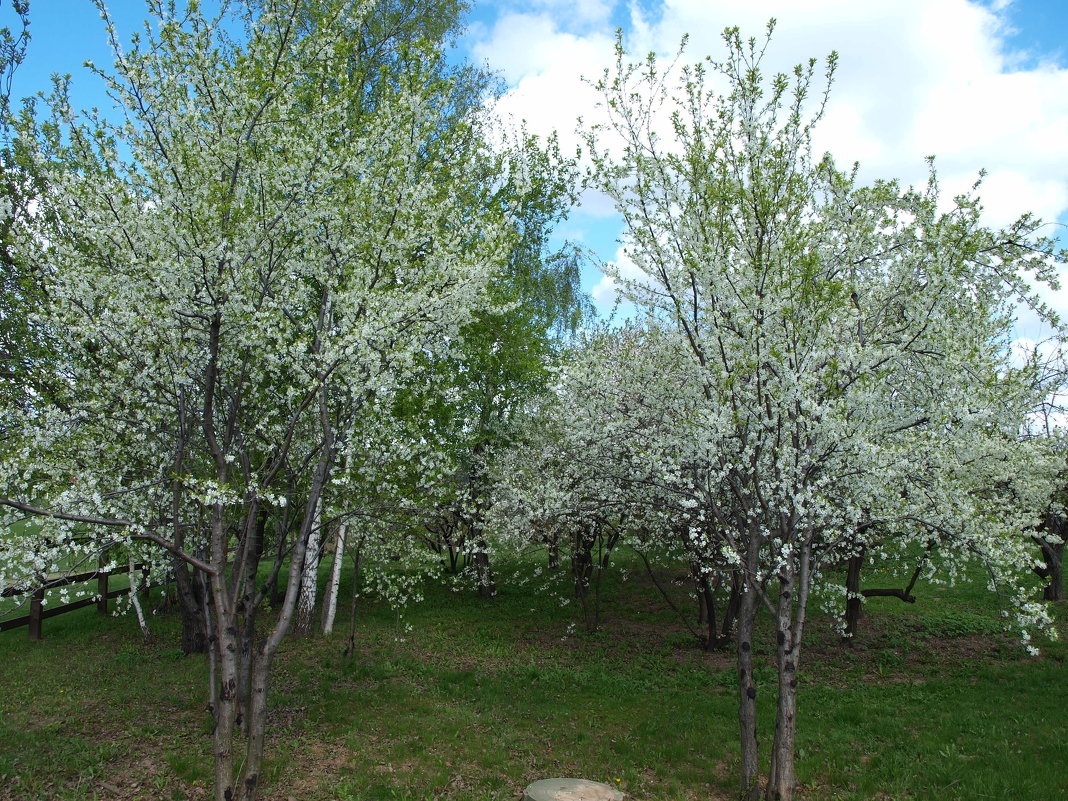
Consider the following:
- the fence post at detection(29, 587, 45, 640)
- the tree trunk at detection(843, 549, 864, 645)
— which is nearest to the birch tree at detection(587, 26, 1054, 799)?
the tree trunk at detection(843, 549, 864, 645)

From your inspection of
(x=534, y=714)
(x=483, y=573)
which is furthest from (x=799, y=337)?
(x=483, y=573)

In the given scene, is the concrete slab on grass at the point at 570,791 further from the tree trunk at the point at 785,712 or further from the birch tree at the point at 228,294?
the birch tree at the point at 228,294

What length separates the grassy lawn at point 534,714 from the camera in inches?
322

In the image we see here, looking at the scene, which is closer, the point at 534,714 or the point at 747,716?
the point at 747,716

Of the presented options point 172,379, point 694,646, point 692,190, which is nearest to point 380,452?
point 172,379

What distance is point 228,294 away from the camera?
666 cm

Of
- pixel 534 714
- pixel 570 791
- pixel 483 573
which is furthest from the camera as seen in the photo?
pixel 483 573

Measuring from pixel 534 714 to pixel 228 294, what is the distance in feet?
27.7

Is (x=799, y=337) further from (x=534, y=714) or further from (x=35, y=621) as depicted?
(x=35, y=621)

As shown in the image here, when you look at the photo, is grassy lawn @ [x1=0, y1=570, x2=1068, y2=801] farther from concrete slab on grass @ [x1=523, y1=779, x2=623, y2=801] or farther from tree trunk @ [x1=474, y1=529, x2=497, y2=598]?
tree trunk @ [x1=474, y1=529, x2=497, y2=598]

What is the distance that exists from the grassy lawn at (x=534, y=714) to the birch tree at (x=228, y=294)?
174 cm

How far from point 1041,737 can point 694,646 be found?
22.4ft

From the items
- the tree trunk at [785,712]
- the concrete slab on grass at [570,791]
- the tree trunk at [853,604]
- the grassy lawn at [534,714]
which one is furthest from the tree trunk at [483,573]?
the tree trunk at [785,712]

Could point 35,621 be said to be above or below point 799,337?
below
